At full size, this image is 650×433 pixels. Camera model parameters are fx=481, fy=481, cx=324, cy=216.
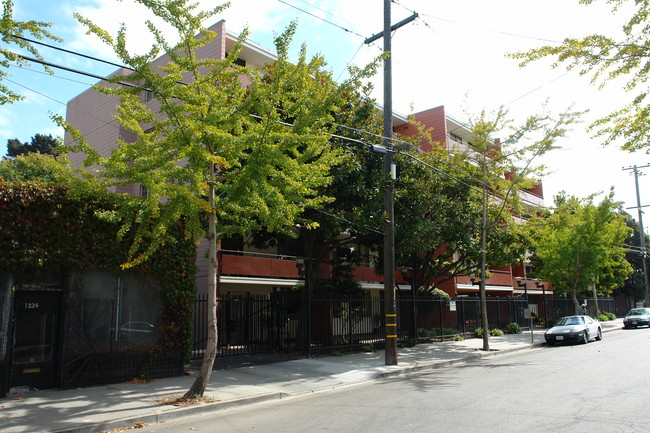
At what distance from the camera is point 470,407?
8.13m

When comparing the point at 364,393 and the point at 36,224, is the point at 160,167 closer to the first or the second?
the point at 36,224

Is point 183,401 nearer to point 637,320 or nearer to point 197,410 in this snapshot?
point 197,410

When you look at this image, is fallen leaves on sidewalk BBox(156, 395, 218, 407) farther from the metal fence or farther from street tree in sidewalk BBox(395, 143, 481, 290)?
street tree in sidewalk BBox(395, 143, 481, 290)

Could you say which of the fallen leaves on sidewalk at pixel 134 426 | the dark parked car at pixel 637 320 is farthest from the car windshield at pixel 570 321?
the fallen leaves on sidewalk at pixel 134 426

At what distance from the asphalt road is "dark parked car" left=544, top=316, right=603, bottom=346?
8.60 meters

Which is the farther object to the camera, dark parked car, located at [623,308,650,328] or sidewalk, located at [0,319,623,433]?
dark parked car, located at [623,308,650,328]

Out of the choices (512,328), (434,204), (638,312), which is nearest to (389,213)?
(434,204)

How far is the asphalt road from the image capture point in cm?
691

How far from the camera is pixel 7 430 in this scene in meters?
7.29

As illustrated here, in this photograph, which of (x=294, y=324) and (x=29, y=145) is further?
(x=29, y=145)

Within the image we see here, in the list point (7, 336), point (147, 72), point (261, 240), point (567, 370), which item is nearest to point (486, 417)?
point (567, 370)

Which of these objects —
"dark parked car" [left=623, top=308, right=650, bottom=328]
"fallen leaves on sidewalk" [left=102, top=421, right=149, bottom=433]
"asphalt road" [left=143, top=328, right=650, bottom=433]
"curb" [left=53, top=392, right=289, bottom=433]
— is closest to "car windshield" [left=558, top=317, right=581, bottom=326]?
"asphalt road" [left=143, top=328, right=650, bottom=433]

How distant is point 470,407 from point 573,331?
15.5 m

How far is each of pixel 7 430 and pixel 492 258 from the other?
64.8 ft
